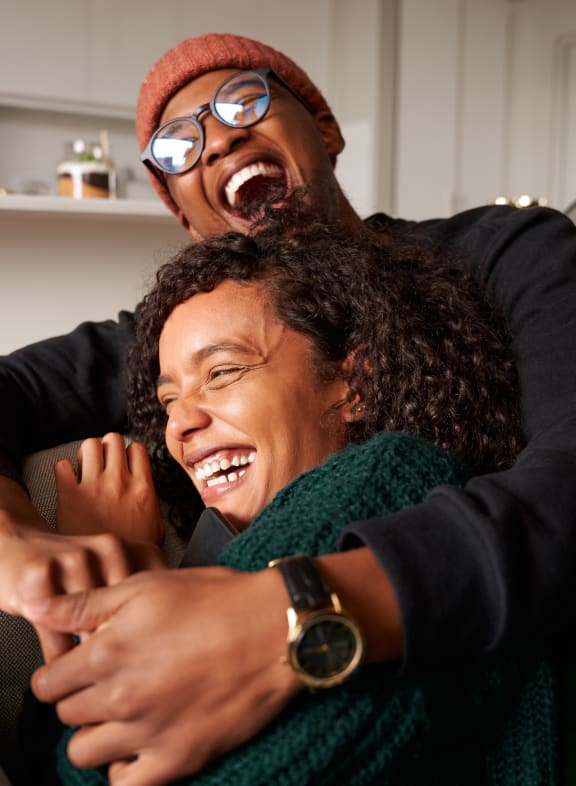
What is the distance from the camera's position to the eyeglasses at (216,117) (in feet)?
5.62

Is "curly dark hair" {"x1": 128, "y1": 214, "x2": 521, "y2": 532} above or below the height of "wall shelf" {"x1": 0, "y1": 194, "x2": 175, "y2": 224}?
below

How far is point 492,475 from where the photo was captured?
886mm

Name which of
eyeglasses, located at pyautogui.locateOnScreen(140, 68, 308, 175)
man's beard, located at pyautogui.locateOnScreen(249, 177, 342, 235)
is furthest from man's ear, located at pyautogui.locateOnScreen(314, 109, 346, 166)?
A: man's beard, located at pyautogui.locateOnScreen(249, 177, 342, 235)

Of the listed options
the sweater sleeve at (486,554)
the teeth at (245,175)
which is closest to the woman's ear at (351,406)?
the sweater sleeve at (486,554)

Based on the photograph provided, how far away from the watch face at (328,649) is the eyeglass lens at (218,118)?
1.23 meters

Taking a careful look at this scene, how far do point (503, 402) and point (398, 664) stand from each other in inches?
21.4

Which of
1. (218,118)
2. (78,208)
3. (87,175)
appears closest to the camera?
(218,118)

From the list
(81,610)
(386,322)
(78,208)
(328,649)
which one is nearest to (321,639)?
(328,649)

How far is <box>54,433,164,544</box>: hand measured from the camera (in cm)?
123

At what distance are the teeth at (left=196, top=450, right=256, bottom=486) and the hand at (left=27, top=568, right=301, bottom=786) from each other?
0.41m

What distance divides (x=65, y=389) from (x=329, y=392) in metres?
0.52

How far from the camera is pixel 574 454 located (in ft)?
3.02

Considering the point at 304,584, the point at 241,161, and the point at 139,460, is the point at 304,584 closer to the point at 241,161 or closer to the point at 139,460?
the point at 139,460

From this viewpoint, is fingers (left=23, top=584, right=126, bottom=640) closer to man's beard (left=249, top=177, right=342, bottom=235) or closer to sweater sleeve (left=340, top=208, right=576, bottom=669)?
sweater sleeve (left=340, top=208, right=576, bottom=669)
